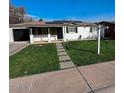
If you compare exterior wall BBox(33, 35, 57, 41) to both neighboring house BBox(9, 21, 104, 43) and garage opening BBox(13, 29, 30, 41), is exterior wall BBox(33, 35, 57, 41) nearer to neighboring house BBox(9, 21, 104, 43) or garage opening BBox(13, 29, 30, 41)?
neighboring house BBox(9, 21, 104, 43)

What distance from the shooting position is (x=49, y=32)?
21.3 metres

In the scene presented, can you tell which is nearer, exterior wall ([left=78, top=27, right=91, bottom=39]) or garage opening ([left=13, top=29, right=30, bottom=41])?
garage opening ([left=13, top=29, right=30, bottom=41])

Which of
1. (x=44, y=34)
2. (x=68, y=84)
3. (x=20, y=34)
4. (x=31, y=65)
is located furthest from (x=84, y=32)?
(x=68, y=84)

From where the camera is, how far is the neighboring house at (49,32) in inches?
835

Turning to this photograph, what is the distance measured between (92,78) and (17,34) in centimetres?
2079

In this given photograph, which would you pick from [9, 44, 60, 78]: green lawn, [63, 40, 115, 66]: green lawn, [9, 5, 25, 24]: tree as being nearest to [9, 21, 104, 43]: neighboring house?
[63, 40, 115, 66]: green lawn

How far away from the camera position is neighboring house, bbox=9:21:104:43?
21.2 meters

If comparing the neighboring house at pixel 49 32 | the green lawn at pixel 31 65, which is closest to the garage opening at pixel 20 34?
the neighboring house at pixel 49 32

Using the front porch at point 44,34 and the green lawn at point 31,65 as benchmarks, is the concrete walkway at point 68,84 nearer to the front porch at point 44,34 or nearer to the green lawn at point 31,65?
the green lawn at point 31,65
